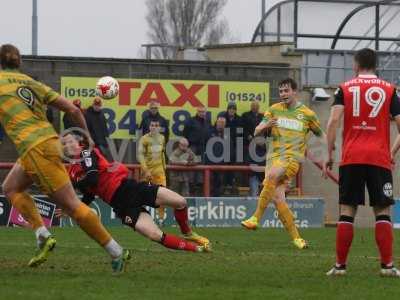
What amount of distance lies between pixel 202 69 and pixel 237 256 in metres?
14.6

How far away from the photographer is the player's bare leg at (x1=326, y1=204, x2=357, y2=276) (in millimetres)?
11102

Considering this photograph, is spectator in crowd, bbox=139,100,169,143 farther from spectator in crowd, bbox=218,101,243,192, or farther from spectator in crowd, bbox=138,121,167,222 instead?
spectator in crowd, bbox=218,101,243,192

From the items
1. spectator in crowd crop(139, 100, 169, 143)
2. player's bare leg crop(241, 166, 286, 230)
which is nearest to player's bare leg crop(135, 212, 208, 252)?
player's bare leg crop(241, 166, 286, 230)

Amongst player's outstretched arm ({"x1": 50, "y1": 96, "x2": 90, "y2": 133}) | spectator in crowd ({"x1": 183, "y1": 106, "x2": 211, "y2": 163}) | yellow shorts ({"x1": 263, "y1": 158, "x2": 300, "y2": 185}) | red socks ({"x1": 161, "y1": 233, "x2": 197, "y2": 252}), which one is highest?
player's outstretched arm ({"x1": 50, "y1": 96, "x2": 90, "y2": 133})

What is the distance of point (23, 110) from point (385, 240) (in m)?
3.63

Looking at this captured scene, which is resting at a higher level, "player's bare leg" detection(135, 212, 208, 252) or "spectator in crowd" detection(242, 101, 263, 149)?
"spectator in crowd" detection(242, 101, 263, 149)

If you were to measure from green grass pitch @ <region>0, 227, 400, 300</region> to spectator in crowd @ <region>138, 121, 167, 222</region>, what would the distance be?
8043 mm

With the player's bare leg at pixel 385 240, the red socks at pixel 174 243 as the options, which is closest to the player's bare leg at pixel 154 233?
the red socks at pixel 174 243

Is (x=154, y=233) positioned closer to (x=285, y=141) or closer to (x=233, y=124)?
(x=285, y=141)

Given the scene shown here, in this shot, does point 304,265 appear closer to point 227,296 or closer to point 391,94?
point 391,94

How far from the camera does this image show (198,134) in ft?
84.8

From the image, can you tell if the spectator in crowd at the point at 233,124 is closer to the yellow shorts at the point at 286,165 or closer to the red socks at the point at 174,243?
the yellow shorts at the point at 286,165

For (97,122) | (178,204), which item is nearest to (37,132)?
(178,204)

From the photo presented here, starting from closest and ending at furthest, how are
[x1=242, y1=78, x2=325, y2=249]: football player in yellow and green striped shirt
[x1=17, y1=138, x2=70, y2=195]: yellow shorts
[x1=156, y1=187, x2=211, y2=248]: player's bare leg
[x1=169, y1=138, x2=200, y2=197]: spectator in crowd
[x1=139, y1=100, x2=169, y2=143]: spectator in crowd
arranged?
1. [x1=17, y1=138, x2=70, y2=195]: yellow shorts
2. [x1=156, y1=187, x2=211, y2=248]: player's bare leg
3. [x1=242, y1=78, x2=325, y2=249]: football player in yellow and green striped shirt
4. [x1=139, y1=100, x2=169, y2=143]: spectator in crowd
5. [x1=169, y1=138, x2=200, y2=197]: spectator in crowd
